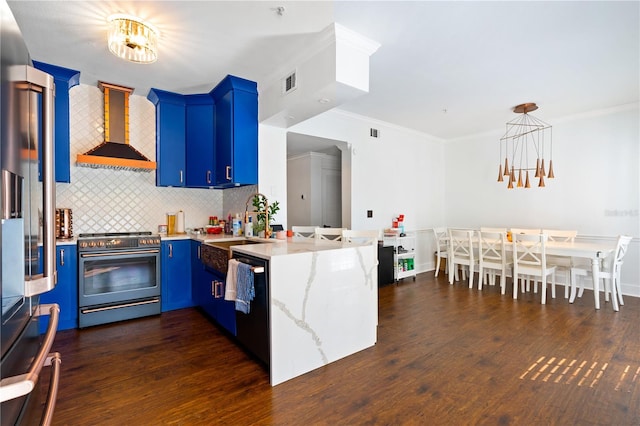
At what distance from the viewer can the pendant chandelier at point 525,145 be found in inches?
198

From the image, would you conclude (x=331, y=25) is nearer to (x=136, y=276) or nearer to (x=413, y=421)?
(x=413, y=421)

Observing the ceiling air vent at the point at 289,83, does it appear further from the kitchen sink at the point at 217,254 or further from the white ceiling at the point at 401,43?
the kitchen sink at the point at 217,254

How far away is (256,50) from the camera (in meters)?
2.84

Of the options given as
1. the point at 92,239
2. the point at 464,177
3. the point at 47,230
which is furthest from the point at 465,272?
the point at 47,230

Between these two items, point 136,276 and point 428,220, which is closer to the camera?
point 136,276

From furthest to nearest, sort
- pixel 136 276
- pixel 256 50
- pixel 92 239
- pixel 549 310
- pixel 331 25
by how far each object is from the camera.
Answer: pixel 549 310
pixel 136 276
pixel 92 239
pixel 256 50
pixel 331 25

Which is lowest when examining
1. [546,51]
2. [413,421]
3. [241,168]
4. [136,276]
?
[413,421]

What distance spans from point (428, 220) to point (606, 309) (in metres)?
2.91

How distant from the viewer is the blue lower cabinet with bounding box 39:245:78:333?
301cm

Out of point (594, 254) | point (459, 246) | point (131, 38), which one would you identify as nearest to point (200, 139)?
point (131, 38)

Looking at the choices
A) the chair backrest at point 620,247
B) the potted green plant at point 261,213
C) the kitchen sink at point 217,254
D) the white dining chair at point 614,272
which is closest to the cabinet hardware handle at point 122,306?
the kitchen sink at point 217,254

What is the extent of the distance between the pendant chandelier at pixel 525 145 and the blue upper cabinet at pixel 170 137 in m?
4.68

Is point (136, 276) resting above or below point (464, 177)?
below

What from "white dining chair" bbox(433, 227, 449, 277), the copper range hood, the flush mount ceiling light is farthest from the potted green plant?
"white dining chair" bbox(433, 227, 449, 277)
